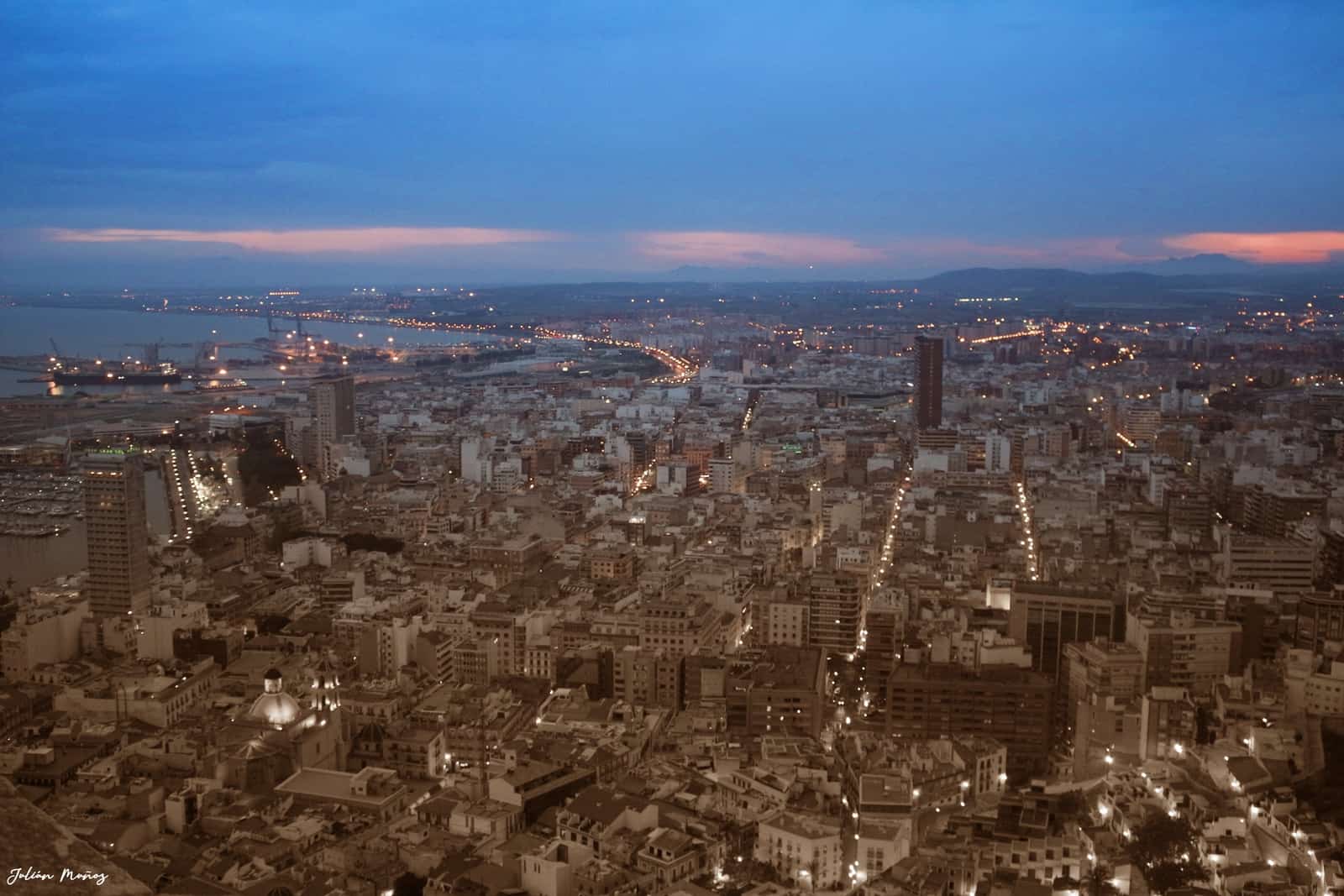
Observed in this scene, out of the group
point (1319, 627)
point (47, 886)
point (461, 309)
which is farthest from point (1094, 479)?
point (461, 309)

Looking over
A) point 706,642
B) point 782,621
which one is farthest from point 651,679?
point 782,621

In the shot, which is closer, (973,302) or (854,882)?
(854,882)

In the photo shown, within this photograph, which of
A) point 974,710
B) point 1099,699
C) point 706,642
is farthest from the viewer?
point 706,642

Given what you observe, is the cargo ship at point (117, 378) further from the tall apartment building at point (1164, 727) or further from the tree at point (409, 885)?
the tall apartment building at point (1164, 727)

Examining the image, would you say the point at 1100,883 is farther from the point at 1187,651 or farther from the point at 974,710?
the point at 1187,651

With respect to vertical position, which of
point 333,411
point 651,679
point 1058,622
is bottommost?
point 651,679

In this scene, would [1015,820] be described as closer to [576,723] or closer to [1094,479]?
[576,723]
